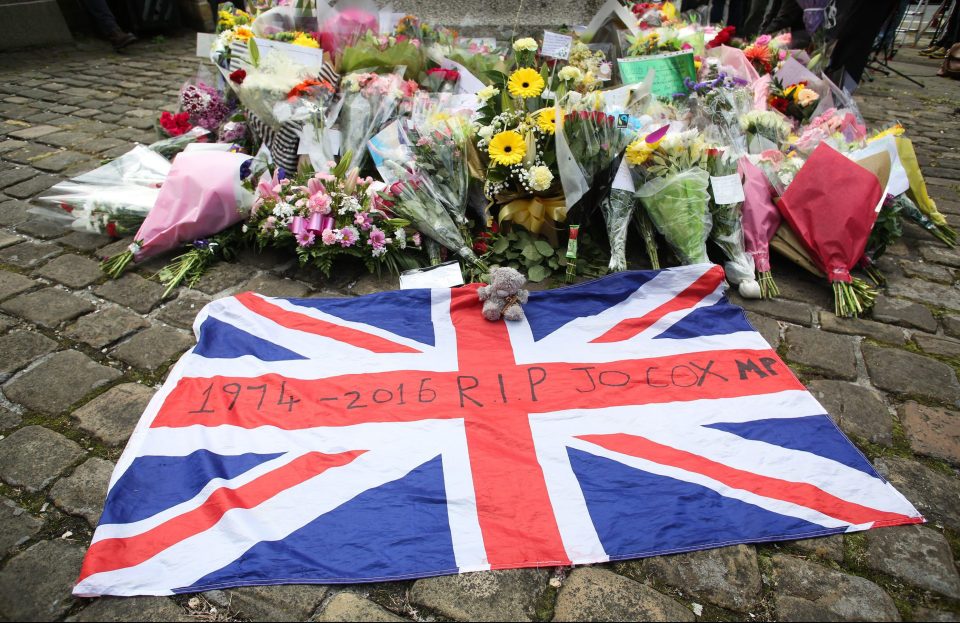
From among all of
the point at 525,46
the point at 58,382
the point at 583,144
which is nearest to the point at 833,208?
the point at 583,144

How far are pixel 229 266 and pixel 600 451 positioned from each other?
7.55ft

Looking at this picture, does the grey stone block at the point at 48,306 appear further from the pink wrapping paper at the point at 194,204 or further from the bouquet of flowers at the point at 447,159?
the bouquet of flowers at the point at 447,159

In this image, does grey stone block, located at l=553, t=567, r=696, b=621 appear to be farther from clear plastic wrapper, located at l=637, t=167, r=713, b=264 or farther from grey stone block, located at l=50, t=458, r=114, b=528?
clear plastic wrapper, located at l=637, t=167, r=713, b=264

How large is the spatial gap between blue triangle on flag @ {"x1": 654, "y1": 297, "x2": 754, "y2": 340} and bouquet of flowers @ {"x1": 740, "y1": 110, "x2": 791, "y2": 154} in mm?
1444

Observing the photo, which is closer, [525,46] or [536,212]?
[536,212]

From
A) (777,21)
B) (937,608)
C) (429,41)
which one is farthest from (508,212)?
(777,21)

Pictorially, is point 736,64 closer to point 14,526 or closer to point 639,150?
point 639,150


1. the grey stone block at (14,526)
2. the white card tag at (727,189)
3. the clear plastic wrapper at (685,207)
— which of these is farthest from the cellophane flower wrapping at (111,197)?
the white card tag at (727,189)

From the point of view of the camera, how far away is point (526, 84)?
340cm

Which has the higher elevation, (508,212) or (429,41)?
(429,41)

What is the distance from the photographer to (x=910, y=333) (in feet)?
9.14

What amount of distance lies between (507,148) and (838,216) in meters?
1.83

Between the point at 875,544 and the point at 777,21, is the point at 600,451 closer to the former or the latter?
the point at 875,544

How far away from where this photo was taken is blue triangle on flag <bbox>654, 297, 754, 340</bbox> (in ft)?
8.78
